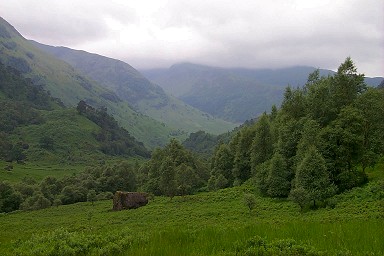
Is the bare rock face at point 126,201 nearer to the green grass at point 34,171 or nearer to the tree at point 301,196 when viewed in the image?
the tree at point 301,196

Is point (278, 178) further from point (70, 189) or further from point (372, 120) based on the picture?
point (70, 189)

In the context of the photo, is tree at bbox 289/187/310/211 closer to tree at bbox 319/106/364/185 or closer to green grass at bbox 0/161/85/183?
tree at bbox 319/106/364/185

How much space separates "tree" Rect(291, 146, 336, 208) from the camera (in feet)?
147

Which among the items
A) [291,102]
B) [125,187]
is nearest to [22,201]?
[125,187]

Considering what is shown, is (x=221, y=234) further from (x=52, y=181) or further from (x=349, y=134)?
(x=52, y=181)

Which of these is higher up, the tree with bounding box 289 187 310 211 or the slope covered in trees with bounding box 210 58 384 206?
the slope covered in trees with bounding box 210 58 384 206

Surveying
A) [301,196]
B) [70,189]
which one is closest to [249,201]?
[301,196]

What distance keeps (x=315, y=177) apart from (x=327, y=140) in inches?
349

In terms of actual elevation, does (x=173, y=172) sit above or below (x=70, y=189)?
above

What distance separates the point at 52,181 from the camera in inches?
4299

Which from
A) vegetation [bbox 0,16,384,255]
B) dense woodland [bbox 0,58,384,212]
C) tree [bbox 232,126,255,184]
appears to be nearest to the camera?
vegetation [bbox 0,16,384,255]

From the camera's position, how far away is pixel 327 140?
51969 mm

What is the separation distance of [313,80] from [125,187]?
69.7 metres

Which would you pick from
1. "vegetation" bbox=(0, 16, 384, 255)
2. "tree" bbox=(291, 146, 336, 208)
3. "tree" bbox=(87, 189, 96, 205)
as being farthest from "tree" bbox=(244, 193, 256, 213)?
"tree" bbox=(87, 189, 96, 205)
